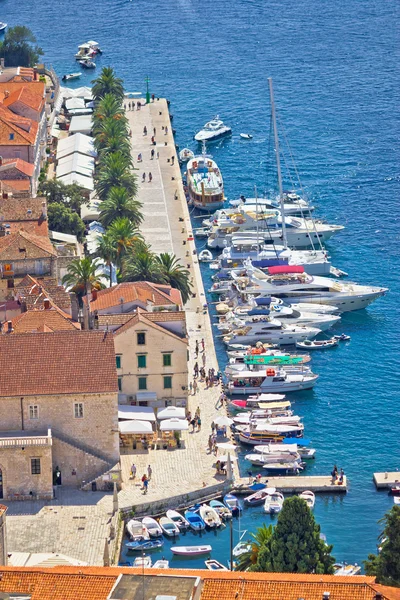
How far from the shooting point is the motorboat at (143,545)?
113 meters

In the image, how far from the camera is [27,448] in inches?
4466

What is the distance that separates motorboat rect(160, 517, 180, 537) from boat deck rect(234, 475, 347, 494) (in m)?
7.16

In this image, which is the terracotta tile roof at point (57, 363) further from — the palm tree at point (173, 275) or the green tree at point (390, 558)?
the palm tree at point (173, 275)

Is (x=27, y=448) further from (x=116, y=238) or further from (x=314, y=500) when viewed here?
(x=116, y=238)

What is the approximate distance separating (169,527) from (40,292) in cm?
2847

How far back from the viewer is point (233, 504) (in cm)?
11869

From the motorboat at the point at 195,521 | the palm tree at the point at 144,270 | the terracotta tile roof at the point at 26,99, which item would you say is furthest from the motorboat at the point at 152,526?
the terracotta tile roof at the point at 26,99

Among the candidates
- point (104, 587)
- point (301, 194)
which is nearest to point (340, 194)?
point (301, 194)

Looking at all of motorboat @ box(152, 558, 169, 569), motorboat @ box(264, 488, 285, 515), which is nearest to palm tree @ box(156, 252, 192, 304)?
motorboat @ box(264, 488, 285, 515)

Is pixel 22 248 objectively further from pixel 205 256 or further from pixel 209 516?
pixel 209 516

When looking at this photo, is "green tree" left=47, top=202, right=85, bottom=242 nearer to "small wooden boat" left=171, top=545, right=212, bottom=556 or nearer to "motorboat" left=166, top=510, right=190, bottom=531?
"motorboat" left=166, top=510, right=190, bottom=531

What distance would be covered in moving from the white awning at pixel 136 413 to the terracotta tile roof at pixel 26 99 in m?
66.3

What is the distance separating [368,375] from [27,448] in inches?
1527

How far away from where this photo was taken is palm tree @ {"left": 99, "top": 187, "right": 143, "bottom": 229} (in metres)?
161
